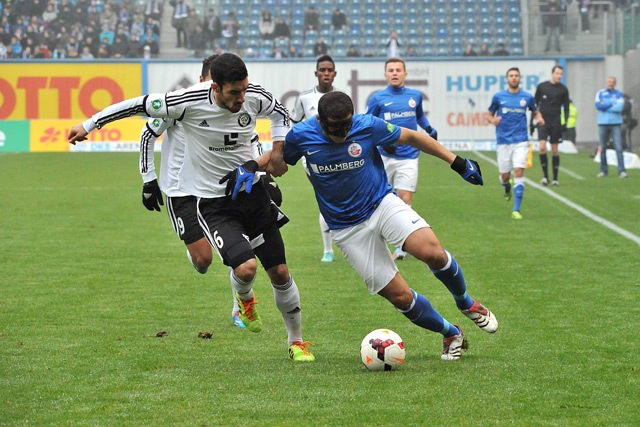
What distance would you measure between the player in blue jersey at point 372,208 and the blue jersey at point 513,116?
32.0ft

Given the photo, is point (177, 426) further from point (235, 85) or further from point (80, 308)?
point (80, 308)

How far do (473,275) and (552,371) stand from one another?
4.29 meters

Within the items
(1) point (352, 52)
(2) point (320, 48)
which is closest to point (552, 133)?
(1) point (352, 52)

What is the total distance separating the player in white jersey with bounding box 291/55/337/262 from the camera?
11.2 m

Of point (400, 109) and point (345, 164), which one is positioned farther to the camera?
point (400, 109)

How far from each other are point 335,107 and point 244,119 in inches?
38.9

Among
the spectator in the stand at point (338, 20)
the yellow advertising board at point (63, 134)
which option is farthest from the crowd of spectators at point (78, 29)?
the spectator in the stand at point (338, 20)

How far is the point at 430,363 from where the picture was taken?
6.85 metres

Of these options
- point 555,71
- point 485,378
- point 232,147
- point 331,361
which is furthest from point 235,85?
point 555,71

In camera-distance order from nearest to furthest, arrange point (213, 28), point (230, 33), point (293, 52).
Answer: point (293, 52) < point (213, 28) < point (230, 33)

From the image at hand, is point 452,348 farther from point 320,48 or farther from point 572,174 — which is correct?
point 320,48

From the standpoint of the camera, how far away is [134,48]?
38.4 m

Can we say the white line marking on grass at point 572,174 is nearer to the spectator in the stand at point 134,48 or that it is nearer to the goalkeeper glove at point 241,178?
the goalkeeper glove at point 241,178

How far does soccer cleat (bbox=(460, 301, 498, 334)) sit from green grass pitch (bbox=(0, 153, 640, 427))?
0.15 metres
